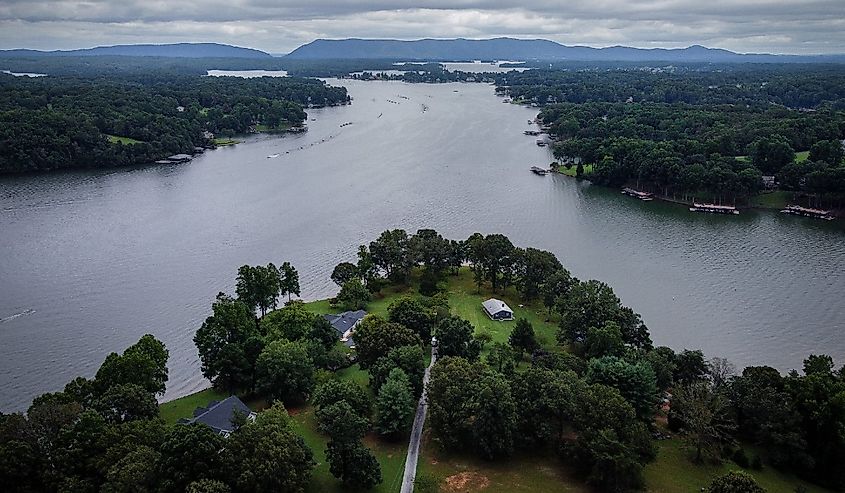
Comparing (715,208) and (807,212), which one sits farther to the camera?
(715,208)

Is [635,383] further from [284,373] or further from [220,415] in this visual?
[220,415]

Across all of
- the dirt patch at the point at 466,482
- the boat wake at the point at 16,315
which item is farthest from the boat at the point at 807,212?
the boat wake at the point at 16,315

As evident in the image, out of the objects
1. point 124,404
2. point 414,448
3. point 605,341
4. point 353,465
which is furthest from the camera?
point 605,341

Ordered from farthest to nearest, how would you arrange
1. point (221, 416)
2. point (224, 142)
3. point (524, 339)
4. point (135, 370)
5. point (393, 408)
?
point (224, 142) < point (524, 339) < point (135, 370) < point (393, 408) < point (221, 416)

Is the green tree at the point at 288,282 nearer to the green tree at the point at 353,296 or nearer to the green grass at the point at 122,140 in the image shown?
the green tree at the point at 353,296

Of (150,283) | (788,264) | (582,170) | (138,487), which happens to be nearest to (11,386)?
(150,283)

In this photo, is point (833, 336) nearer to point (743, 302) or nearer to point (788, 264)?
point (743, 302)

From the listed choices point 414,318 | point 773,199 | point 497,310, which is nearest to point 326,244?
point 497,310
